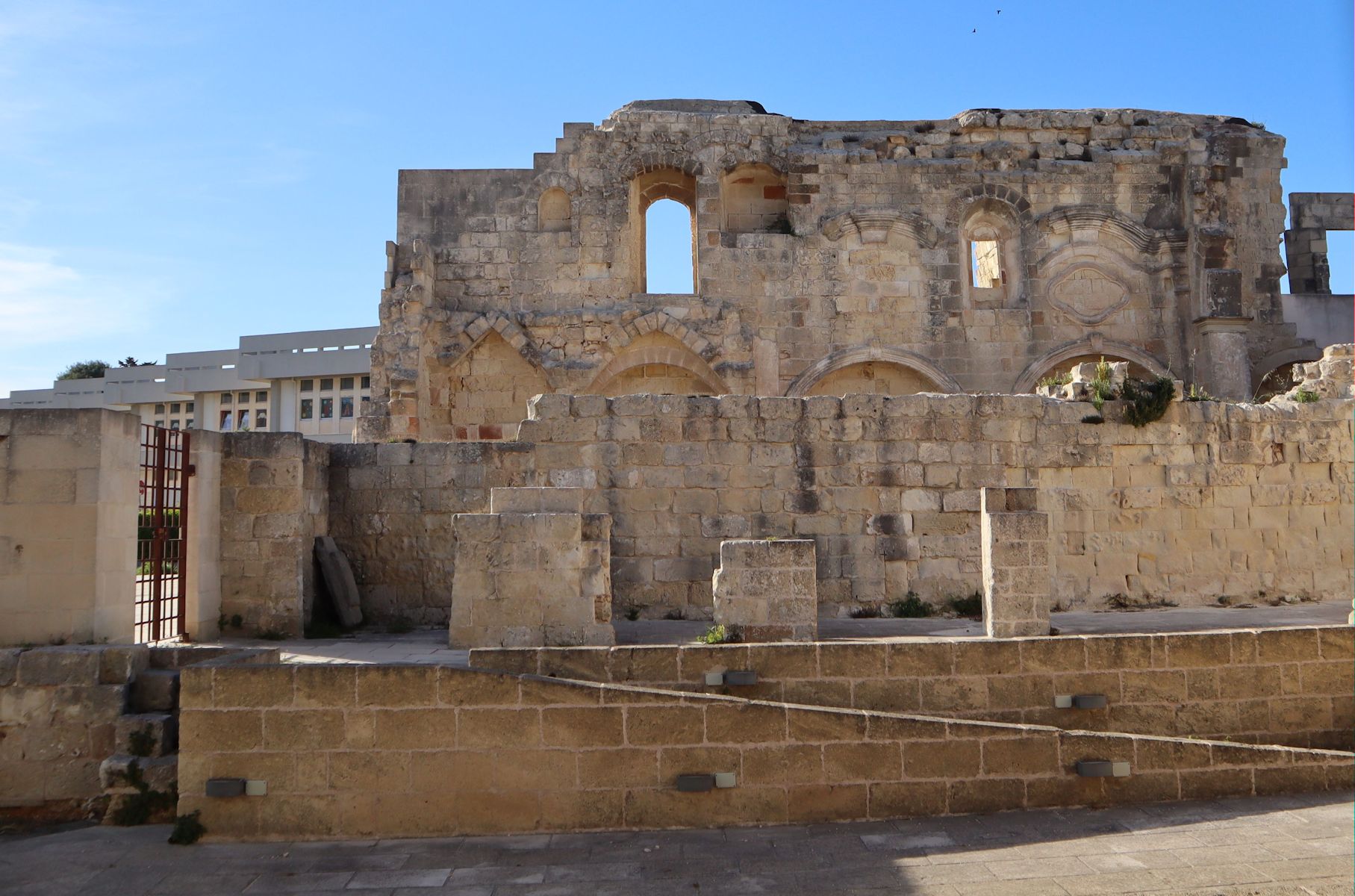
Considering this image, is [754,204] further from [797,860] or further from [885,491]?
[797,860]

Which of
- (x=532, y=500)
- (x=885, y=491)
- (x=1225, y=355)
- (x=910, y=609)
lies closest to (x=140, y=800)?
(x=532, y=500)

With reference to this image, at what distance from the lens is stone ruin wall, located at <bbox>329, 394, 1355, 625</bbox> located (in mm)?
9852

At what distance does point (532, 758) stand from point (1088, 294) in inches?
530

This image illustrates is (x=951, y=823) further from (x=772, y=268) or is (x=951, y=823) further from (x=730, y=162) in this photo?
(x=730, y=162)

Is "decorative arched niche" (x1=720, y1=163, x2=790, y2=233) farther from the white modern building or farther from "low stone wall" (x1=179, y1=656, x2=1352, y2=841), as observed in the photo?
the white modern building

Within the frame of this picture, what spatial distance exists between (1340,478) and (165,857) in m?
11.7

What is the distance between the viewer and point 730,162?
15.9m

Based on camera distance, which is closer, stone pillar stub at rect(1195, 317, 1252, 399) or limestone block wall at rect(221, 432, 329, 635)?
limestone block wall at rect(221, 432, 329, 635)

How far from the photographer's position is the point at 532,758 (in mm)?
6559

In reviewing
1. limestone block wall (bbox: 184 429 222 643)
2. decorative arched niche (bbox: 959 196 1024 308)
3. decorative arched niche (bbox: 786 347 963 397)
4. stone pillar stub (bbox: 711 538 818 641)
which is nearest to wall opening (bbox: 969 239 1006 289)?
decorative arched niche (bbox: 959 196 1024 308)

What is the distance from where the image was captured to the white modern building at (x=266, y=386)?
35.7 m

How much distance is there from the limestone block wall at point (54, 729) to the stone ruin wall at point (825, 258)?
8.15 m

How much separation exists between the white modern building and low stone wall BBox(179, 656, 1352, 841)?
2916cm

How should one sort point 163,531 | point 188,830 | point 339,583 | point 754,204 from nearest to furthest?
point 188,830, point 163,531, point 339,583, point 754,204
